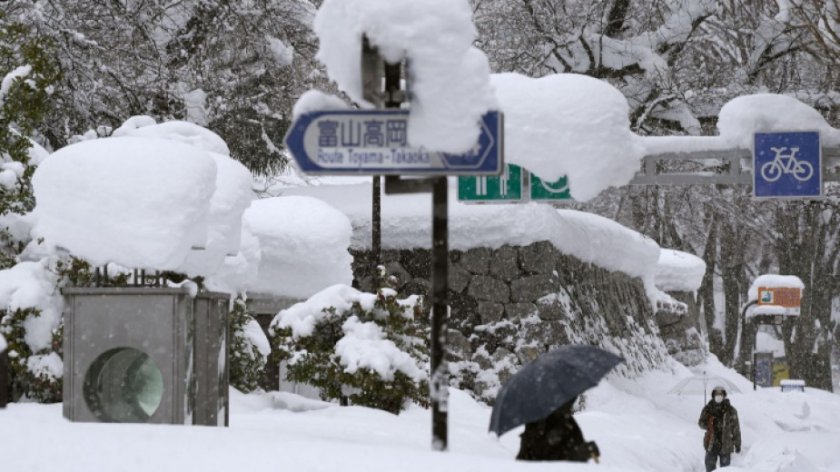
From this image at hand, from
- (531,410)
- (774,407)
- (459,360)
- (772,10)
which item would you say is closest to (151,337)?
(531,410)

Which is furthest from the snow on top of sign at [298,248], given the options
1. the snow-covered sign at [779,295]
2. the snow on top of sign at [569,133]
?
the snow-covered sign at [779,295]

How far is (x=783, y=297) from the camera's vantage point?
31688 mm

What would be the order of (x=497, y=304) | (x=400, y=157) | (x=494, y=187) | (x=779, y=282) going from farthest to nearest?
(x=779, y=282) → (x=497, y=304) → (x=494, y=187) → (x=400, y=157)

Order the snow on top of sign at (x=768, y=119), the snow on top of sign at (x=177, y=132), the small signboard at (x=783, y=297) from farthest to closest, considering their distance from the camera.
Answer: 1. the small signboard at (x=783, y=297)
2. the snow on top of sign at (x=768, y=119)
3. the snow on top of sign at (x=177, y=132)

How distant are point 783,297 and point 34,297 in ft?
80.7

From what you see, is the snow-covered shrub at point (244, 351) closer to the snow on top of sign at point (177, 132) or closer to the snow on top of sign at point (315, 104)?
the snow on top of sign at point (177, 132)

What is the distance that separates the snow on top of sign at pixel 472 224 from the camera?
16969mm

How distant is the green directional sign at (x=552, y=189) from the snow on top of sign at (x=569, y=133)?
2038 mm

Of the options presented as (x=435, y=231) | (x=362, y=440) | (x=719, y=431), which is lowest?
(x=719, y=431)

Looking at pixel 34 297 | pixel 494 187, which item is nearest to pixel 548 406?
pixel 34 297

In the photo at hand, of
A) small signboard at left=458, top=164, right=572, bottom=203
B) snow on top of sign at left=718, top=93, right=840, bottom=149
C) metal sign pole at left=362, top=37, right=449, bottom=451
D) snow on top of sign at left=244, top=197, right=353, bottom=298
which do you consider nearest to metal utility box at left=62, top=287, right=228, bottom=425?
metal sign pole at left=362, top=37, right=449, bottom=451

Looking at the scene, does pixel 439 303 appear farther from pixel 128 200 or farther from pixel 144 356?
pixel 144 356

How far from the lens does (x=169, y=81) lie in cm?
1727

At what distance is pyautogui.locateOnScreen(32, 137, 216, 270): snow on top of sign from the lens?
320 inches
